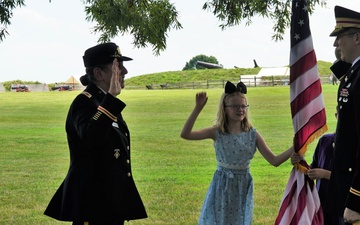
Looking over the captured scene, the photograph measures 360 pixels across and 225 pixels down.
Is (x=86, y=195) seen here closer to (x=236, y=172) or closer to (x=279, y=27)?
(x=236, y=172)

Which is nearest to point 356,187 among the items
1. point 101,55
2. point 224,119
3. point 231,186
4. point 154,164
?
point 101,55

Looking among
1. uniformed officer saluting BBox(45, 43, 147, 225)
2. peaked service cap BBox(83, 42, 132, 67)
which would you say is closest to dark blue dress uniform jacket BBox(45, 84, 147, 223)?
uniformed officer saluting BBox(45, 43, 147, 225)

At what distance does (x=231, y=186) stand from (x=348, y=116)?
6.17ft

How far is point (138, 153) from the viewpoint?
15859mm

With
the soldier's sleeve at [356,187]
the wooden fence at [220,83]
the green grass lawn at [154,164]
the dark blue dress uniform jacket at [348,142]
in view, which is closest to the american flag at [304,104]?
the dark blue dress uniform jacket at [348,142]

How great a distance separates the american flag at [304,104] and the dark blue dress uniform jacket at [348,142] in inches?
33.2

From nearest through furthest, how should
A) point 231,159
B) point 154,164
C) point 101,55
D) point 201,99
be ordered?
point 101,55 < point 201,99 < point 231,159 < point 154,164

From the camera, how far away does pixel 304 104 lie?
4281mm

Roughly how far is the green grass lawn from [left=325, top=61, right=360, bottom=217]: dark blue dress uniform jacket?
4.51 metres

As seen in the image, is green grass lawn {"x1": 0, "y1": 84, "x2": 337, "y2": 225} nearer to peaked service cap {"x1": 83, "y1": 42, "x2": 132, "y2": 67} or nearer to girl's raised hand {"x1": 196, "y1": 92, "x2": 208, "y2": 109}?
girl's raised hand {"x1": 196, "y1": 92, "x2": 208, "y2": 109}

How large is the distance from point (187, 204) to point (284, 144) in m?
7.92

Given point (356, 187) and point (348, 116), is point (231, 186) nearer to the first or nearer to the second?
point (348, 116)

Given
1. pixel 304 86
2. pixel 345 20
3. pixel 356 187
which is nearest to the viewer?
pixel 356 187

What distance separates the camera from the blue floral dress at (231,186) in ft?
16.2
